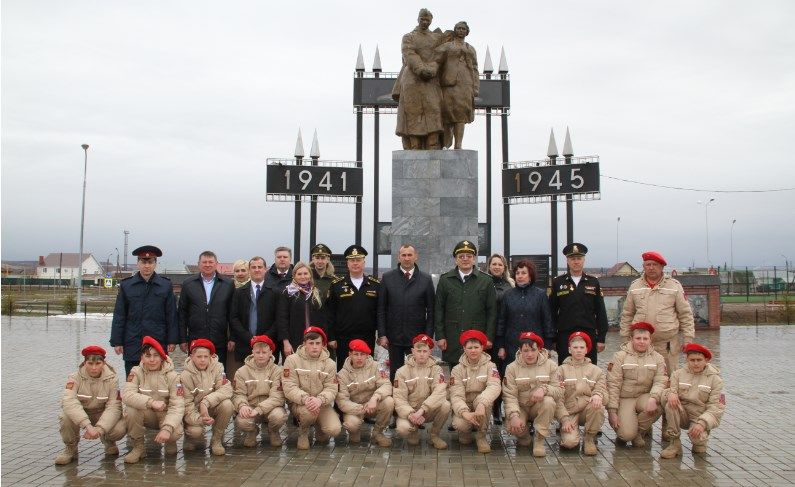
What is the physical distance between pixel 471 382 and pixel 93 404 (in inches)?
121

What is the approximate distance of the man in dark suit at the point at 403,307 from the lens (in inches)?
261

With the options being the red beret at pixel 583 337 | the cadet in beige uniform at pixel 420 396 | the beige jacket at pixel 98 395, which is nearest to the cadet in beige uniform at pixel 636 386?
the red beret at pixel 583 337

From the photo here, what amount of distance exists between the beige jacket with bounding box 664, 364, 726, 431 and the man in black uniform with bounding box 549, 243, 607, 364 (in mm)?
861

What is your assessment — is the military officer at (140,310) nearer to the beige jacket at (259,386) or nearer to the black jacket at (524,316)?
the beige jacket at (259,386)

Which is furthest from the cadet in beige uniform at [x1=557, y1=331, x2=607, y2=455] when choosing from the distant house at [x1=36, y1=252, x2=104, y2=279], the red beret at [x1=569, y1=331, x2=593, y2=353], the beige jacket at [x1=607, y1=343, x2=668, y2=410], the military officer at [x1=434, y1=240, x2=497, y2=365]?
the distant house at [x1=36, y1=252, x2=104, y2=279]

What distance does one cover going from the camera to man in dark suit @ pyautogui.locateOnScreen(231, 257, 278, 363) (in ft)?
21.8

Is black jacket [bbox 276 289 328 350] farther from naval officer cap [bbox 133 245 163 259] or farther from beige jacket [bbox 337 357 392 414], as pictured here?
naval officer cap [bbox 133 245 163 259]

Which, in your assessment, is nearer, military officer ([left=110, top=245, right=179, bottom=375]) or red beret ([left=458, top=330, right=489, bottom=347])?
red beret ([left=458, top=330, right=489, bottom=347])

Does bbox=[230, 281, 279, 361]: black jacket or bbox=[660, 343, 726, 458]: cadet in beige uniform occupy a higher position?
bbox=[230, 281, 279, 361]: black jacket

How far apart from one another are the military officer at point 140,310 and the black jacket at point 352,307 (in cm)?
153

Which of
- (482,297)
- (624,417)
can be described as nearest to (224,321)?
(482,297)

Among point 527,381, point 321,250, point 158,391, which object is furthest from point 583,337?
point 158,391

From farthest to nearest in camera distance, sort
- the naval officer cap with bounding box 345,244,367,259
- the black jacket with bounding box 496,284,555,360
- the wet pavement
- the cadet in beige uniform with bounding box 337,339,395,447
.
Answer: the naval officer cap with bounding box 345,244,367,259, the black jacket with bounding box 496,284,555,360, the cadet in beige uniform with bounding box 337,339,395,447, the wet pavement

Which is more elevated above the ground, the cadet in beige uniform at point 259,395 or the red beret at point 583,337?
the red beret at point 583,337
